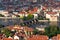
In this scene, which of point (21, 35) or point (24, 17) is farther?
point (24, 17)

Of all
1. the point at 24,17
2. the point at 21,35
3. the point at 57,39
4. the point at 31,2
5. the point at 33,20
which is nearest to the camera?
the point at 57,39

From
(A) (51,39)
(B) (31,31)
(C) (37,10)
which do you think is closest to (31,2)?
(C) (37,10)

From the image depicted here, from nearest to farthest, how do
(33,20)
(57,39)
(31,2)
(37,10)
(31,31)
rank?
(57,39) → (31,31) → (33,20) → (37,10) → (31,2)

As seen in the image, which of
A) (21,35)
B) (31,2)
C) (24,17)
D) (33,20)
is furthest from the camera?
(31,2)

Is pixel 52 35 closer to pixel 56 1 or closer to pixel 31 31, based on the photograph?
Result: pixel 31 31

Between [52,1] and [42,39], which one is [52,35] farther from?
[52,1]

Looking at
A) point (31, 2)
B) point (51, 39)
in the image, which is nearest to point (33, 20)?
point (51, 39)

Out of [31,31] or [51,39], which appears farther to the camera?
[31,31]

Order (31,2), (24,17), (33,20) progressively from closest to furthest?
(33,20), (24,17), (31,2)
